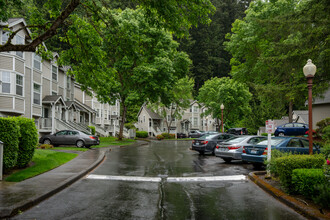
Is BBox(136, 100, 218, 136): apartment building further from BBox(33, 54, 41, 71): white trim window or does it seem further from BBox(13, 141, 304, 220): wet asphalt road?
BBox(13, 141, 304, 220): wet asphalt road

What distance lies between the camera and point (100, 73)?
1212 centimetres

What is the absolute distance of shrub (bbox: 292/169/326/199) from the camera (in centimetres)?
669

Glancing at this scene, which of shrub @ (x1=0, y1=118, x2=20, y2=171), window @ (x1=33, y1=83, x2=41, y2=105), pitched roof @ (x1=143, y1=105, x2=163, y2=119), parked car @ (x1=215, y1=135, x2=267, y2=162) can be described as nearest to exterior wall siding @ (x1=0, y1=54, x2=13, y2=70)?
window @ (x1=33, y1=83, x2=41, y2=105)

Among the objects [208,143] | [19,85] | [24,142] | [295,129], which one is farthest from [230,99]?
[24,142]

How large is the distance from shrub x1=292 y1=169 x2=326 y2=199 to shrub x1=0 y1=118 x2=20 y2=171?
9.09 metres

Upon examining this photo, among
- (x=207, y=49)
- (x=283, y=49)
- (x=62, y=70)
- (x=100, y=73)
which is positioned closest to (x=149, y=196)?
(x=100, y=73)

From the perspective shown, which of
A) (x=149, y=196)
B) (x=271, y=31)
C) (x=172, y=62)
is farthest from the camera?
(x=172, y=62)

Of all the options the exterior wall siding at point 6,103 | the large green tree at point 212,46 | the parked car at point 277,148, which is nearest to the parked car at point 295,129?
the parked car at point 277,148

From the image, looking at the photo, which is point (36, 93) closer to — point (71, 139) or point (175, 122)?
point (71, 139)

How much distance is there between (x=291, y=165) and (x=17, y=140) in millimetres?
9192

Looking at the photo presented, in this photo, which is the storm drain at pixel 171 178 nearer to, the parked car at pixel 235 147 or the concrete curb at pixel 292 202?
the concrete curb at pixel 292 202

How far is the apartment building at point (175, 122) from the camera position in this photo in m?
63.1

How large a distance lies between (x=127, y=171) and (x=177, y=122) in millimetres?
58064

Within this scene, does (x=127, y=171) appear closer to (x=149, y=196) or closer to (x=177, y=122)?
(x=149, y=196)
